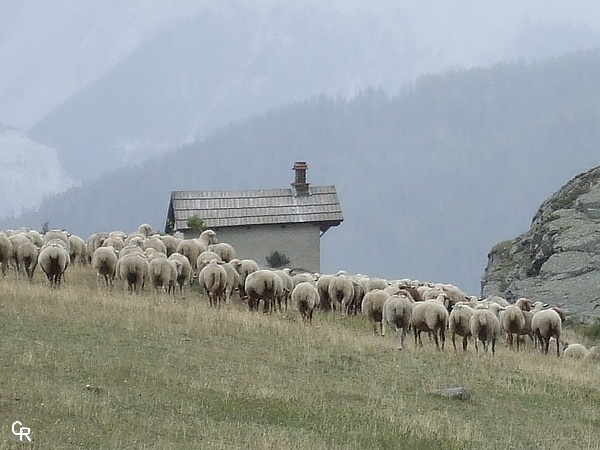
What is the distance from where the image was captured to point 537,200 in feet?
496

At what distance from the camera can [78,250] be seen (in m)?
27.2

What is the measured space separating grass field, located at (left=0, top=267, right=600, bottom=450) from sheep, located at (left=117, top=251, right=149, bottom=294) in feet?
7.63

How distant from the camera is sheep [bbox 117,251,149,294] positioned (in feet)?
69.8

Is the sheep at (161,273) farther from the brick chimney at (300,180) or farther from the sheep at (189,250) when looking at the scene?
the brick chimney at (300,180)

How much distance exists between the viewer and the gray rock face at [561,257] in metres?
32.3

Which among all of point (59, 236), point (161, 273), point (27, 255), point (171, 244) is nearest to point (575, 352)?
point (161, 273)

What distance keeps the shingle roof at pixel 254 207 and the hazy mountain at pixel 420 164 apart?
89313mm

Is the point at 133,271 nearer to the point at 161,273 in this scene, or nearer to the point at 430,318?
the point at 161,273

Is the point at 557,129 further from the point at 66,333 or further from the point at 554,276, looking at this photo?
the point at 66,333

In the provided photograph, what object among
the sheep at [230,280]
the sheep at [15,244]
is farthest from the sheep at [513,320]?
the sheep at [15,244]

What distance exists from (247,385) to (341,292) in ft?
33.4

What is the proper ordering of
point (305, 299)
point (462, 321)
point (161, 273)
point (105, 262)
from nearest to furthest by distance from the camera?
1. point (462, 321)
2. point (305, 299)
3. point (161, 273)
4. point (105, 262)

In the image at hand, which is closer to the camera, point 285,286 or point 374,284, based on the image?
point 285,286

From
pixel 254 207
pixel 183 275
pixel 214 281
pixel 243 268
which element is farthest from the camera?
pixel 254 207
